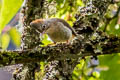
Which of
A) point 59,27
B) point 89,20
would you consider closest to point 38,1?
point 59,27

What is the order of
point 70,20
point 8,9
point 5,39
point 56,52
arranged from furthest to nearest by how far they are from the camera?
point 70,20 → point 5,39 → point 8,9 → point 56,52

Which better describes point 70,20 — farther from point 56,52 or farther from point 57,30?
point 56,52

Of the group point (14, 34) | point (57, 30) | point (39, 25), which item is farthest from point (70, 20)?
point (39, 25)

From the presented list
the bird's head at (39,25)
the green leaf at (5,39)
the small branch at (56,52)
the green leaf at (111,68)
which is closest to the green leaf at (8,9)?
the bird's head at (39,25)

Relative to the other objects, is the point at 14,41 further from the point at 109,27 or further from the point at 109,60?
Result: the point at 109,27

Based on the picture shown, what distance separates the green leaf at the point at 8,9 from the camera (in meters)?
1.14

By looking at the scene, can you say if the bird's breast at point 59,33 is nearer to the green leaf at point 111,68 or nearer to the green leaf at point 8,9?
the green leaf at point 8,9

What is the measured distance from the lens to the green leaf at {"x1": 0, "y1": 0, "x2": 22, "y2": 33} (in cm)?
114

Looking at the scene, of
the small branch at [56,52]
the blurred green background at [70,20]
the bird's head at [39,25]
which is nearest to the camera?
the small branch at [56,52]

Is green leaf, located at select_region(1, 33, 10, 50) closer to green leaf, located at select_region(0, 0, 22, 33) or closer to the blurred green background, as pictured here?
the blurred green background

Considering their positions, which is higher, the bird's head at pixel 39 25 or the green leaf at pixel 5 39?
the bird's head at pixel 39 25

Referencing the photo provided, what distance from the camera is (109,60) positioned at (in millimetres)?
1660

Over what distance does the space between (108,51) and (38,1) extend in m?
0.34

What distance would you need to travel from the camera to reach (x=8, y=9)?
44.8 inches
